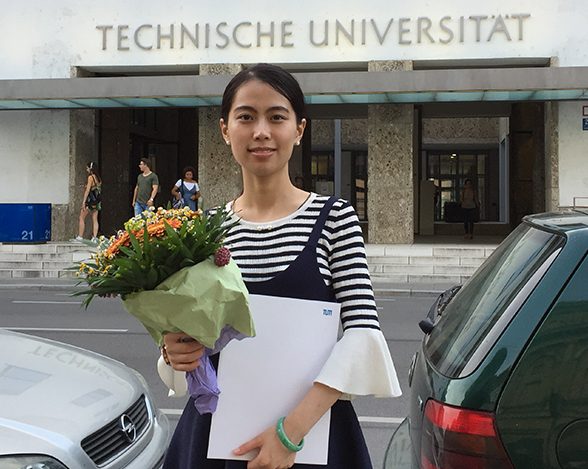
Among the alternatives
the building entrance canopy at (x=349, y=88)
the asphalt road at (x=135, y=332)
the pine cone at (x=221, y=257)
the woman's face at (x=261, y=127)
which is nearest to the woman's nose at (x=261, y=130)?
the woman's face at (x=261, y=127)

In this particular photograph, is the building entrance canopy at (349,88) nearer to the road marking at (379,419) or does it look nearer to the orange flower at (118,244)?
the road marking at (379,419)

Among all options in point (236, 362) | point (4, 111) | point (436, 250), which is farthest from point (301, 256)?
point (4, 111)

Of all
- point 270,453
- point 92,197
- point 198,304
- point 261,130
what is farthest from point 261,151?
point 92,197

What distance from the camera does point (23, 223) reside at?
57.9 ft

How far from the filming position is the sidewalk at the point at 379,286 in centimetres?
1273

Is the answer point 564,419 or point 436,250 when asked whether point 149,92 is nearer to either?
point 436,250

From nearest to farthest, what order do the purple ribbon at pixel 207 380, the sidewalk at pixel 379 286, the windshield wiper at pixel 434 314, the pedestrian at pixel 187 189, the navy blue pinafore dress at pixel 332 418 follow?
1. the purple ribbon at pixel 207 380
2. the navy blue pinafore dress at pixel 332 418
3. the windshield wiper at pixel 434 314
4. the sidewalk at pixel 379 286
5. the pedestrian at pixel 187 189

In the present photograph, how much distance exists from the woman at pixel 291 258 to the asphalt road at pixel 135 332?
2.70 meters

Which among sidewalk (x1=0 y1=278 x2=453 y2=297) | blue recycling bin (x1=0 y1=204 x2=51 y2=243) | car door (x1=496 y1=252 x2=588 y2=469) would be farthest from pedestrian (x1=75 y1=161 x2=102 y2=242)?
car door (x1=496 y1=252 x2=588 y2=469)

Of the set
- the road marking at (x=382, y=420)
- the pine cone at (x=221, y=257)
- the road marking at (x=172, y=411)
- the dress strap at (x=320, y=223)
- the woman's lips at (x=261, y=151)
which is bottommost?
the road marking at (x=382, y=420)

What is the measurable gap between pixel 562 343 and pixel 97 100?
17622 millimetres

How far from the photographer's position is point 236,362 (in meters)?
1.66

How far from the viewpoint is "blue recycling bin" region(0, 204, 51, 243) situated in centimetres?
1730

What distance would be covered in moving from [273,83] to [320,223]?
0.37 metres
